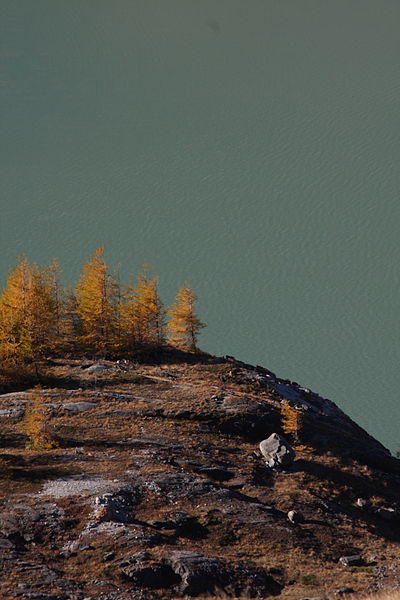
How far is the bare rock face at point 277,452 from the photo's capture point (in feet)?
169

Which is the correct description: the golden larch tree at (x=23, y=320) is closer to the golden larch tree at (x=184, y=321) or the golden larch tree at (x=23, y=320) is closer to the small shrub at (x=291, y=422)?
the golden larch tree at (x=184, y=321)

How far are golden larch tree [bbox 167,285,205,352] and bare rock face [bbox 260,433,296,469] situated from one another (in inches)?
965

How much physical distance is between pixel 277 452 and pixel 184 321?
28118mm

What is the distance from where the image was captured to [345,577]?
37125mm

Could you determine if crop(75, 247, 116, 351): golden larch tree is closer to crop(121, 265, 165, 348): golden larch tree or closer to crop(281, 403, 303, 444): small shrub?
crop(121, 265, 165, 348): golden larch tree

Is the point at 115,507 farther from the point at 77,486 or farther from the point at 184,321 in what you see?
the point at 184,321

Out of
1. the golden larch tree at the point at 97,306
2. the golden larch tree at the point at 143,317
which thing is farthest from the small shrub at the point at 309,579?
the golden larch tree at the point at 143,317

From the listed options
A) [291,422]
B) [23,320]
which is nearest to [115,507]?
[291,422]

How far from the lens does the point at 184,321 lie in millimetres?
77938

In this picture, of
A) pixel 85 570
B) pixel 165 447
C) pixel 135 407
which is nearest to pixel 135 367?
pixel 135 407

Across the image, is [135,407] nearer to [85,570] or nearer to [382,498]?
[382,498]

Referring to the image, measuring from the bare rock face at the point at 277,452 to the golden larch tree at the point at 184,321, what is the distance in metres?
24.5

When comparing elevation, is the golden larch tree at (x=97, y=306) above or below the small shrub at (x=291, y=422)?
above

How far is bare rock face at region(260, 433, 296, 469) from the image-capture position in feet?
169
